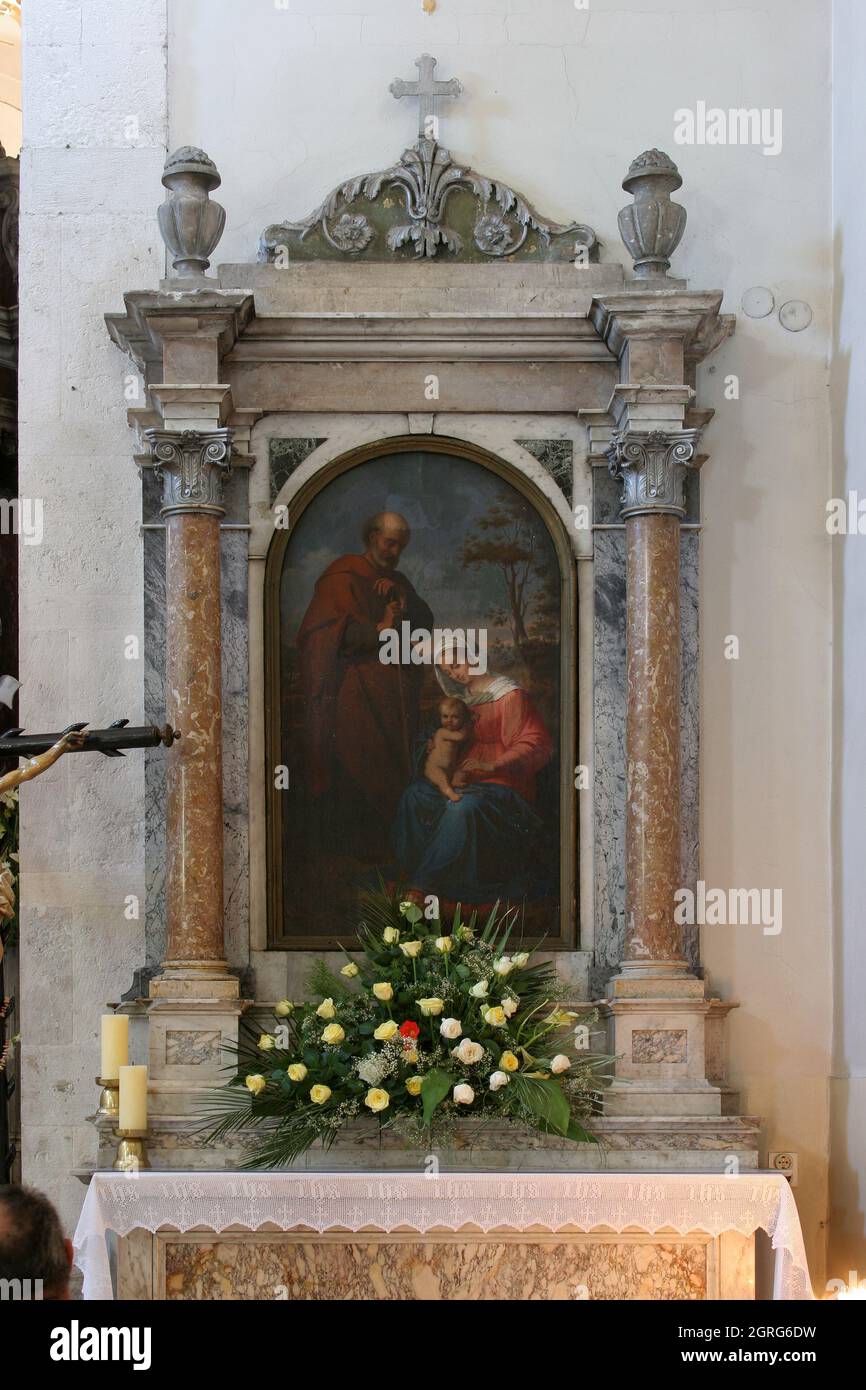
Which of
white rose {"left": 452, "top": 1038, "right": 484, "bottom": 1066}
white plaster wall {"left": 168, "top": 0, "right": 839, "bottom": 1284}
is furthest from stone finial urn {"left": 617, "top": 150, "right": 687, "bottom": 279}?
white rose {"left": 452, "top": 1038, "right": 484, "bottom": 1066}

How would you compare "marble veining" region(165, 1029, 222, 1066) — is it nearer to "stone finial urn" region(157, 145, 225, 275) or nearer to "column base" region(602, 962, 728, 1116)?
"column base" region(602, 962, 728, 1116)

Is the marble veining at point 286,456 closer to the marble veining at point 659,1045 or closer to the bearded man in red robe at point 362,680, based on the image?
the bearded man in red robe at point 362,680

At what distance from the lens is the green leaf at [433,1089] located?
7.19 m

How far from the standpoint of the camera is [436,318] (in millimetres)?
8398

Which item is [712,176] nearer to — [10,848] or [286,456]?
[286,456]

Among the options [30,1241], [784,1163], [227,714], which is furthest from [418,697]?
[30,1241]

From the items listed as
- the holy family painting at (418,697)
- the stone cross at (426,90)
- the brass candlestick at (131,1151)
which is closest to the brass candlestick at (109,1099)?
the brass candlestick at (131,1151)

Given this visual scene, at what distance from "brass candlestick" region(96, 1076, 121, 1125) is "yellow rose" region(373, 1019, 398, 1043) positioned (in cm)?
101

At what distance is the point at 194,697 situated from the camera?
321 inches

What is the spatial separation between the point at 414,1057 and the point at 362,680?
180cm

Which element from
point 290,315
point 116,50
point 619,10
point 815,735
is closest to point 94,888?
point 290,315

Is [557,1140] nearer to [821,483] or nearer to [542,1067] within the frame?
[542,1067]

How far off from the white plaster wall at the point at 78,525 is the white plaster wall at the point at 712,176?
1.15 ft

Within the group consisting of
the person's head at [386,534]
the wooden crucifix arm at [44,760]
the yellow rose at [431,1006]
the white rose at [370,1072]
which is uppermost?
the person's head at [386,534]
